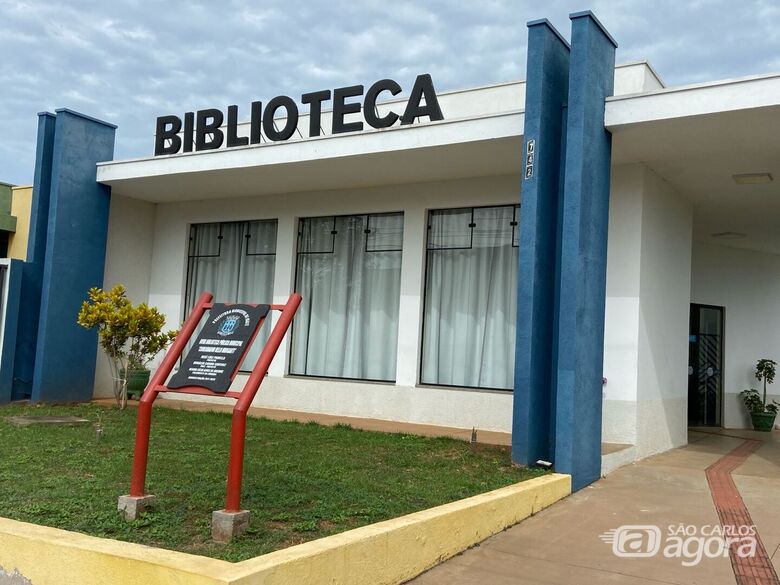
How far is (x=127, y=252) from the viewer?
45.9 feet

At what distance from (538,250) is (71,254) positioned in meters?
8.44

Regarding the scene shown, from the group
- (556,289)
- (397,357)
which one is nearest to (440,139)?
(556,289)

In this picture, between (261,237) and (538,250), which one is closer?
(538,250)

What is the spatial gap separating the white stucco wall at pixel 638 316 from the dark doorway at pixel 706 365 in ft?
13.6

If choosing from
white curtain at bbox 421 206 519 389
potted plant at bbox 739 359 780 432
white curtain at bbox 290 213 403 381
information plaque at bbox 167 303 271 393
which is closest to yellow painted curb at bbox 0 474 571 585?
information plaque at bbox 167 303 271 393

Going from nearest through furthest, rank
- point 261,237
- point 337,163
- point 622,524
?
1. point 622,524
2. point 337,163
3. point 261,237

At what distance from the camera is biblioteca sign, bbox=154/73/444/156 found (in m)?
10.7

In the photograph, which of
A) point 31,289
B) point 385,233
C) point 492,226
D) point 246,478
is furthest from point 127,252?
point 246,478

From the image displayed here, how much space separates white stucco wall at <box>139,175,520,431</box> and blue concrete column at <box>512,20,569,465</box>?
8.54 feet

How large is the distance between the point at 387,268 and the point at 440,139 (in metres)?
3.13

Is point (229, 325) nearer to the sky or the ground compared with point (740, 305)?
nearer to the ground

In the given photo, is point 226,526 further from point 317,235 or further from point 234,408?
point 317,235

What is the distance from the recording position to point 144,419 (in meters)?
5.16

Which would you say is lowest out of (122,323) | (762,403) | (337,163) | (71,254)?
(762,403)
